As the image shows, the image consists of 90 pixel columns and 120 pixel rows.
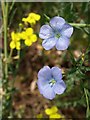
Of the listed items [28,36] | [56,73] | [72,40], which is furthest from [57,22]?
[72,40]

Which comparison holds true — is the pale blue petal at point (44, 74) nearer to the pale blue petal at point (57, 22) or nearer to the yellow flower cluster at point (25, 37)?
the pale blue petal at point (57, 22)

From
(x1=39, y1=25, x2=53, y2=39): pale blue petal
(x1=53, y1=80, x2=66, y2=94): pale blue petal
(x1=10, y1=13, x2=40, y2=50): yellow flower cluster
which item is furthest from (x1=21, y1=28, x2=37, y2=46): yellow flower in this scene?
(x1=53, y1=80, x2=66, y2=94): pale blue petal

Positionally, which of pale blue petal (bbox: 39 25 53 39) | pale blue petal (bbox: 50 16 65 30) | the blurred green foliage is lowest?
the blurred green foliage

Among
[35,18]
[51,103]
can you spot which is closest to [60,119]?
[51,103]

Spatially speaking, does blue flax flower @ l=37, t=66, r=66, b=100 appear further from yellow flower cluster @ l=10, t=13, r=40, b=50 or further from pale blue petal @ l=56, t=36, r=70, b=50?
yellow flower cluster @ l=10, t=13, r=40, b=50

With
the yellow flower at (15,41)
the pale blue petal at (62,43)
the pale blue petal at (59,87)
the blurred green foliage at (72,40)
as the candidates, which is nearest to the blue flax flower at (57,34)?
the pale blue petal at (62,43)

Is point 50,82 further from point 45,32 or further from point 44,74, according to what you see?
point 45,32

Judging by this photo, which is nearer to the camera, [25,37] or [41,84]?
[41,84]
